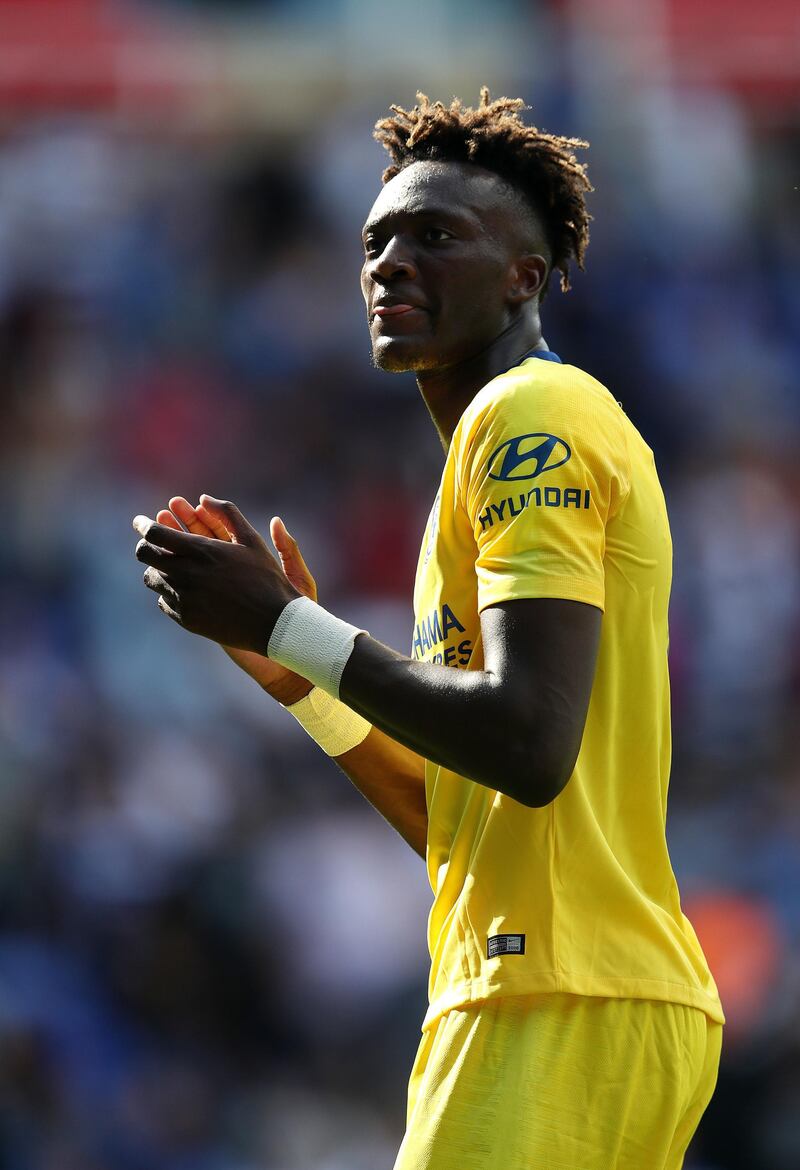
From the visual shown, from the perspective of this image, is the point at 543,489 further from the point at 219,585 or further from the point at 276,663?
the point at 276,663

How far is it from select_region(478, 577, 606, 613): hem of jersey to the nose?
769mm

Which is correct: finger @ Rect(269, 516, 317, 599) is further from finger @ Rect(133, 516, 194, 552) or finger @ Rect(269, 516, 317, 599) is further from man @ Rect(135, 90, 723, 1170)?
finger @ Rect(133, 516, 194, 552)

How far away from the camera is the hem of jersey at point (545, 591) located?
2.29m

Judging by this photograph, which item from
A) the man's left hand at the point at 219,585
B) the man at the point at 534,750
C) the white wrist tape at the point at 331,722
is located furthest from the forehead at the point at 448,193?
the white wrist tape at the point at 331,722

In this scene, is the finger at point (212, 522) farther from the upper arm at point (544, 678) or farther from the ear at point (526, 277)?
the ear at point (526, 277)

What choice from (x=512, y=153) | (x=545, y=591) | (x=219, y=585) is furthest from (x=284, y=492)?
(x=545, y=591)

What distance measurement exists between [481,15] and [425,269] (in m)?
7.98

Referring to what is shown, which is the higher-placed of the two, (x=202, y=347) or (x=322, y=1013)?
(x=202, y=347)

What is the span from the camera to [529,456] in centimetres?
238

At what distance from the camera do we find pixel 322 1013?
297 inches

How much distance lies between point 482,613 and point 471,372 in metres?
0.66

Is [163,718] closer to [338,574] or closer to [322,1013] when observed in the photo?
[338,574]

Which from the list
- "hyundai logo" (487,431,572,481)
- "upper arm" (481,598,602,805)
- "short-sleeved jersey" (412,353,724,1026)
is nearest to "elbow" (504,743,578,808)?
"upper arm" (481,598,602,805)

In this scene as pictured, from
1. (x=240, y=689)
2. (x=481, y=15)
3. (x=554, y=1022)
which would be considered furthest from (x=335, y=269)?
(x=554, y=1022)
